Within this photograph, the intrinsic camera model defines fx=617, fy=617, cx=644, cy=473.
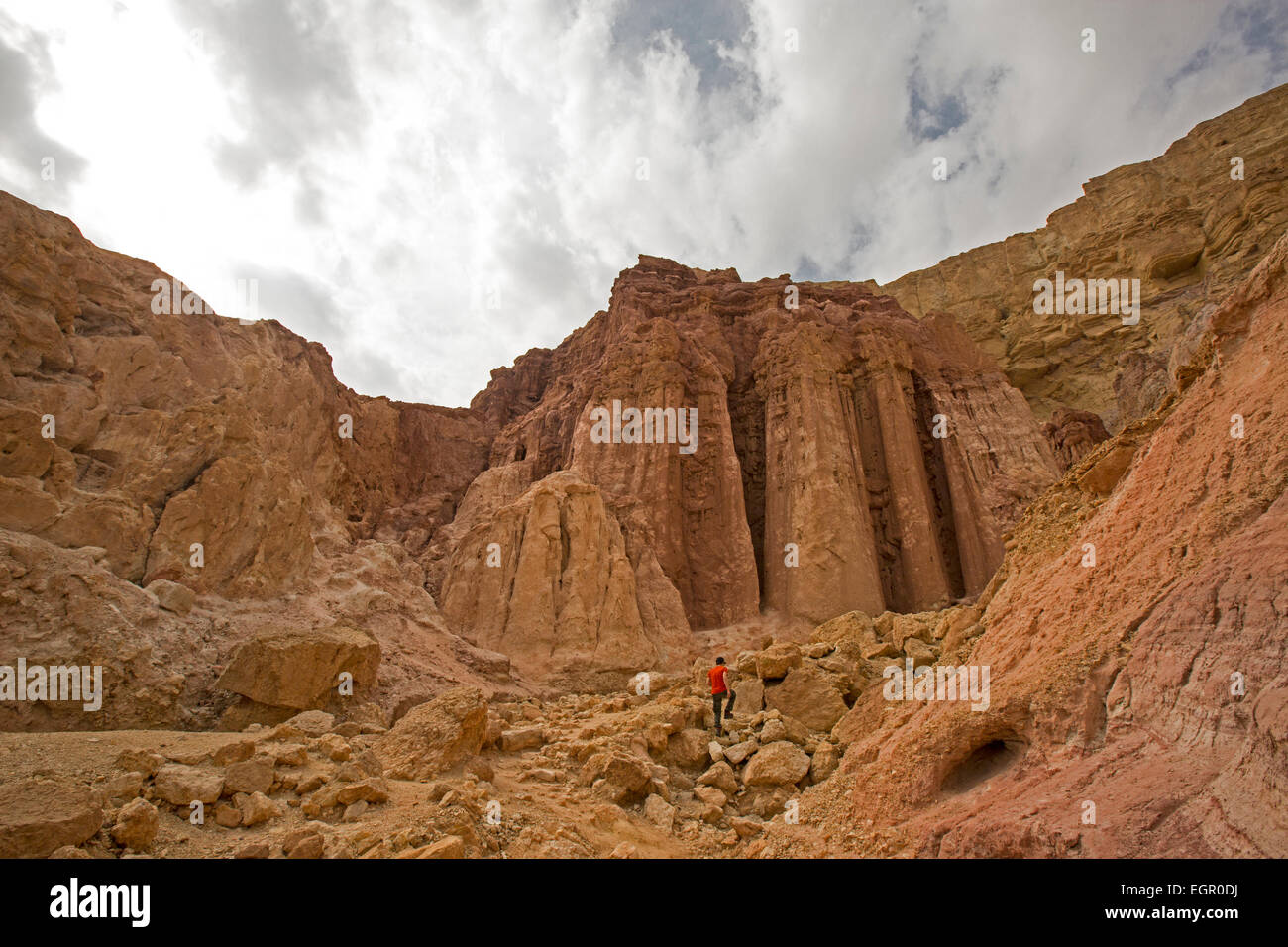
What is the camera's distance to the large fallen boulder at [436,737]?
272 inches

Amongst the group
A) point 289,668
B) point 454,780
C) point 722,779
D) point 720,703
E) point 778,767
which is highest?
point 289,668

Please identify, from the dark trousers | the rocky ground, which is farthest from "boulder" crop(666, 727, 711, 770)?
the dark trousers

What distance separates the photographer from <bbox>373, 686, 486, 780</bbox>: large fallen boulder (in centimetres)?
691

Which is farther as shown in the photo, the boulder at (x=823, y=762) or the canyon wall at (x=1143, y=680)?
the boulder at (x=823, y=762)

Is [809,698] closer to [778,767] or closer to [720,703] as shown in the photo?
[720,703]

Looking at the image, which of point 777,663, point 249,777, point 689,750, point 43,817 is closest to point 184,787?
point 249,777

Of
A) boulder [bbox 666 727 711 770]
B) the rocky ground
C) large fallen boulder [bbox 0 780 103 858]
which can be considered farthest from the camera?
boulder [bbox 666 727 711 770]

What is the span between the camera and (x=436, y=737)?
287 inches

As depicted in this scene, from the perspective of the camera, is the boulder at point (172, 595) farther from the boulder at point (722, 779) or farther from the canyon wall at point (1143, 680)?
the canyon wall at point (1143, 680)

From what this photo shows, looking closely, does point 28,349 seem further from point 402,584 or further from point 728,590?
point 728,590

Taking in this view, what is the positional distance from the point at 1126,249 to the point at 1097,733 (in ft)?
158

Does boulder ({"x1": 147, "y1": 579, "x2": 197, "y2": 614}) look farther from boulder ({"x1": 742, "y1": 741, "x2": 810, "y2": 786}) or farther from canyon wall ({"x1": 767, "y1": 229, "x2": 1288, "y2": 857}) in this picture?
canyon wall ({"x1": 767, "y1": 229, "x2": 1288, "y2": 857})

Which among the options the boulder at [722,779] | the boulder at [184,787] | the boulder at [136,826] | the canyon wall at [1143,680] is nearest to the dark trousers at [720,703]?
the boulder at [722,779]
